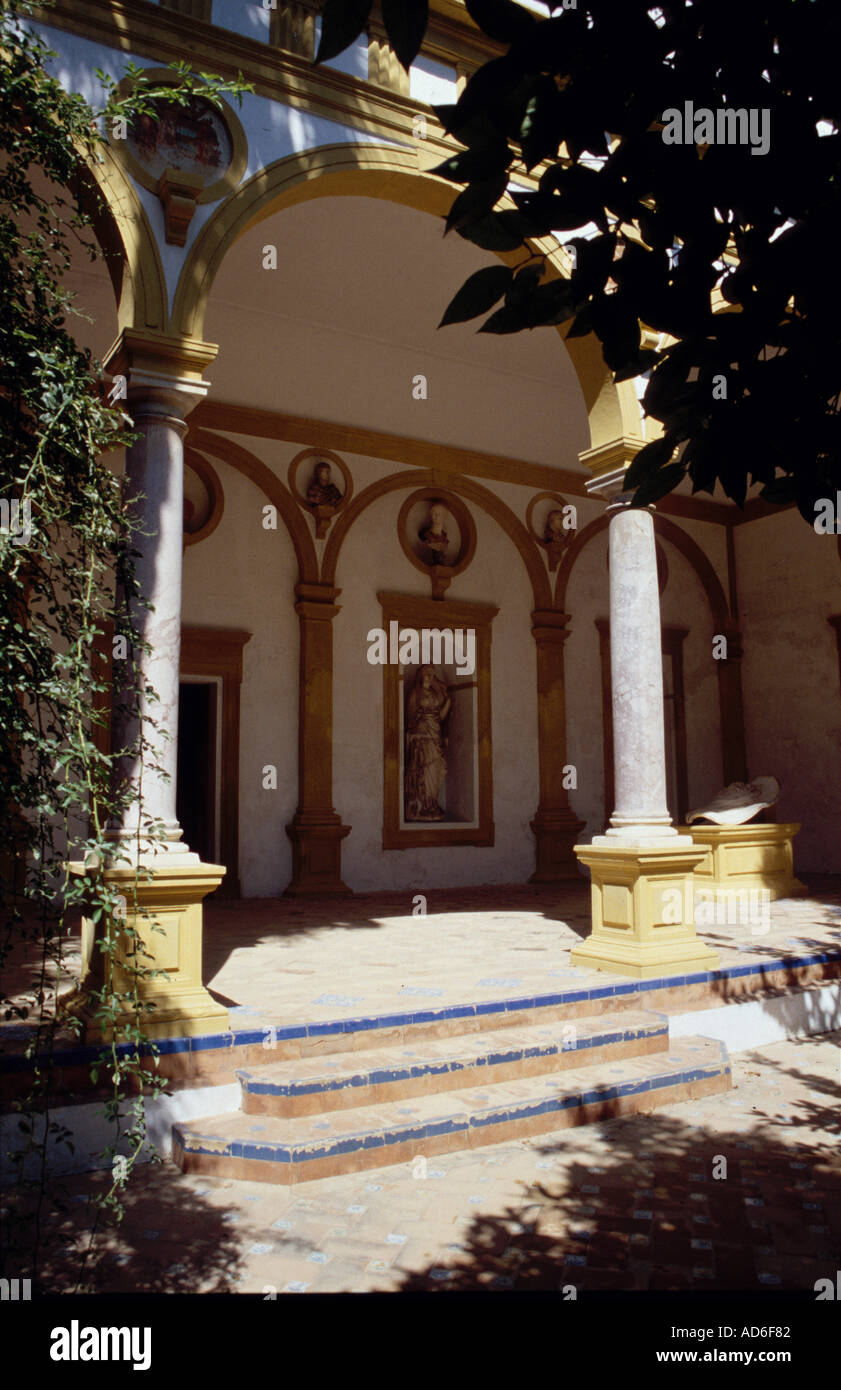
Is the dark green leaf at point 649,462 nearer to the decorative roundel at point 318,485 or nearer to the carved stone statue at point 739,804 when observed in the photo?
the carved stone statue at point 739,804

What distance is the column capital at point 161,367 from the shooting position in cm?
488

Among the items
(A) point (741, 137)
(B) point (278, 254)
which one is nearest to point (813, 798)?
(B) point (278, 254)

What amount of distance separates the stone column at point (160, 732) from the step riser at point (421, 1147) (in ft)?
2.19

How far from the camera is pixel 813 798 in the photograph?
12.8m

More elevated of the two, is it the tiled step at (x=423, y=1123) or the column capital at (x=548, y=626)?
the column capital at (x=548, y=626)

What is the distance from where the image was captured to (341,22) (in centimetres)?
147

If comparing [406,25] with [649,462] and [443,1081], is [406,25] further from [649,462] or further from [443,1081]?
[443,1081]

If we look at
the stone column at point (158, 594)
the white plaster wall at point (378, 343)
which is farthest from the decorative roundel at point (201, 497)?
the stone column at point (158, 594)

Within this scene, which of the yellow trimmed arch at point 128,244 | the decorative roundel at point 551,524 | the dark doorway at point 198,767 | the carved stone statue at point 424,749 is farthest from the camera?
the decorative roundel at point 551,524

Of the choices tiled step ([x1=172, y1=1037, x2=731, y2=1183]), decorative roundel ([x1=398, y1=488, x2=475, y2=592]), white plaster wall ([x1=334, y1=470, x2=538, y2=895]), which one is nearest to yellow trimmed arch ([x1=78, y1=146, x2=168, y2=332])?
tiled step ([x1=172, y1=1037, x2=731, y2=1183])

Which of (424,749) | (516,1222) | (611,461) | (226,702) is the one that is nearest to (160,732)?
(516,1222)

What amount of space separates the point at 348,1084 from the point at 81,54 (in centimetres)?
515
